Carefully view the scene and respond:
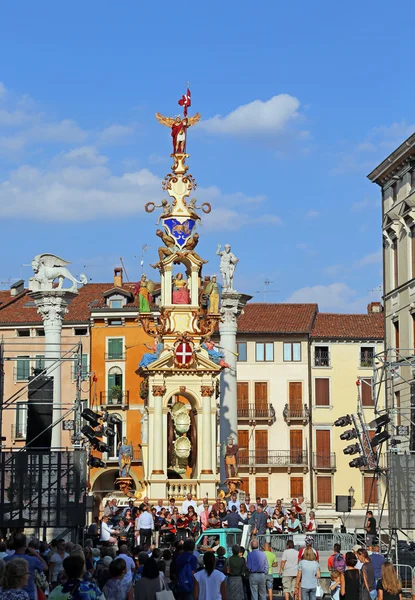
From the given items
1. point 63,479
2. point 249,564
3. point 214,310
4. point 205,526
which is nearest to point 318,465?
point 214,310

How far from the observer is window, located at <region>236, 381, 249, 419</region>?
72625mm

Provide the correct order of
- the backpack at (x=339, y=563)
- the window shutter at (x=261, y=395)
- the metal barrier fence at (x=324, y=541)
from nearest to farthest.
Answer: the backpack at (x=339, y=563), the metal barrier fence at (x=324, y=541), the window shutter at (x=261, y=395)

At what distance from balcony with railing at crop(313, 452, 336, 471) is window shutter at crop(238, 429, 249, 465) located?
11.6 ft

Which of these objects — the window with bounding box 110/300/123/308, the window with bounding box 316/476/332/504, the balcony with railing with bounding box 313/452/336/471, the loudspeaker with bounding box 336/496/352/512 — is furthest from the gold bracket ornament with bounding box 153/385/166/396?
the window with bounding box 110/300/123/308

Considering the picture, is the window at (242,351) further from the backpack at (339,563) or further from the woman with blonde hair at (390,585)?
the woman with blonde hair at (390,585)

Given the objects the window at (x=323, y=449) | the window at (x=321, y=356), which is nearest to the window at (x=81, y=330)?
the window at (x=321, y=356)

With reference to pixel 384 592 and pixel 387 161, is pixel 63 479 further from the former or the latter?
pixel 387 161

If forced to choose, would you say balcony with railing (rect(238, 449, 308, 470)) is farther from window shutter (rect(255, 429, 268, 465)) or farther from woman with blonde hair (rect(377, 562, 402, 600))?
woman with blonde hair (rect(377, 562, 402, 600))

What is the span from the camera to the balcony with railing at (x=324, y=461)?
71.8m

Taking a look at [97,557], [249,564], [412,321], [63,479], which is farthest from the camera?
[412,321]

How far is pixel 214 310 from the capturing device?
48531 millimetres

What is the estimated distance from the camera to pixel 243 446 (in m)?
72.7

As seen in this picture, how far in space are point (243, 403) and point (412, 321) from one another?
30.5 metres

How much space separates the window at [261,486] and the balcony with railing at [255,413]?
2.93 metres
